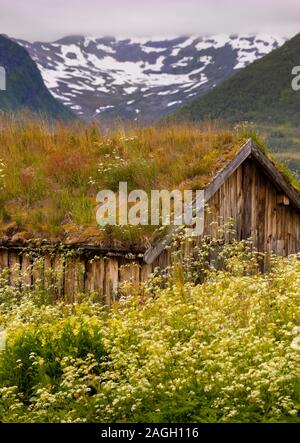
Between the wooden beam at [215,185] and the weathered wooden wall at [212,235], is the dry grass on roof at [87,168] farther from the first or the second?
the weathered wooden wall at [212,235]

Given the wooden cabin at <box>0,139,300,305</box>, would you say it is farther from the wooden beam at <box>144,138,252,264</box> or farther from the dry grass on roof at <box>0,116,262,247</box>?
the dry grass on roof at <box>0,116,262,247</box>

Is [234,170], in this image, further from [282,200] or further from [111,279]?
[111,279]

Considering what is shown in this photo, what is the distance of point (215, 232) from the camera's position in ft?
44.5

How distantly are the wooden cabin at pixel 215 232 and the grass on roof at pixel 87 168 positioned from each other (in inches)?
9.0

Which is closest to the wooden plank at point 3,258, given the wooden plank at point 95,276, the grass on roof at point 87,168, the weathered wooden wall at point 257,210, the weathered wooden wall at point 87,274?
the grass on roof at point 87,168

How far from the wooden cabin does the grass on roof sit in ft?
0.75

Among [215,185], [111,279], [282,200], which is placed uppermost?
[215,185]

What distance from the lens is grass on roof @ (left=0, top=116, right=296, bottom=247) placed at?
42.3 feet

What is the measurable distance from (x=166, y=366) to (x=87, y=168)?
26.0ft

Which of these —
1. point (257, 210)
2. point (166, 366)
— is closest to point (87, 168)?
point (257, 210)

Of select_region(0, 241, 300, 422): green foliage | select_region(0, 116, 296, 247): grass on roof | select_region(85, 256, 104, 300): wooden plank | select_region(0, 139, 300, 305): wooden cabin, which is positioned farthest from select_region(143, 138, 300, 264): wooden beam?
select_region(0, 241, 300, 422): green foliage

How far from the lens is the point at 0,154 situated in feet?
48.9

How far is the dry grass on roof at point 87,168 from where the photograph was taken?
1293 cm
